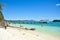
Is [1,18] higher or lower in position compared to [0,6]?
lower

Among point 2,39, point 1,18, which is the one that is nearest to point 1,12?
point 1,18

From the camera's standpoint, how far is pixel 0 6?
126 feet

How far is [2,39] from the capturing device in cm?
1173

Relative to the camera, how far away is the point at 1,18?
1544 inches

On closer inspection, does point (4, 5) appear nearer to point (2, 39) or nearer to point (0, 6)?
point (0, 6)

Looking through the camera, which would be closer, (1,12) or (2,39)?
(2,39)

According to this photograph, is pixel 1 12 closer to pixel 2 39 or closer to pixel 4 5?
pixel 4 5

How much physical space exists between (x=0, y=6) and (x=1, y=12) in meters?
2.07

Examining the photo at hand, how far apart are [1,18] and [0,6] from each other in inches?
115

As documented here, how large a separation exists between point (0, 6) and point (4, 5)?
1125mm

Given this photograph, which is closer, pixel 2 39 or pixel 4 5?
pixel 2 39

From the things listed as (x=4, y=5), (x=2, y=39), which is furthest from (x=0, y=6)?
(x=2, y=39)

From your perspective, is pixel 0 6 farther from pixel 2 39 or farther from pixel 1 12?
pixel 2 39

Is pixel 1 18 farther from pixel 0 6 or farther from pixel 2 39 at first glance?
pixel 2 39
